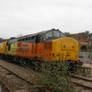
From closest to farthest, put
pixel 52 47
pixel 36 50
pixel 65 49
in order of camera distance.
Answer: pixel 52 47
pixel 65 49
pixel 36 50

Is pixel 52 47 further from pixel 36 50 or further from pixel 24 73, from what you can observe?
pixel 24 73

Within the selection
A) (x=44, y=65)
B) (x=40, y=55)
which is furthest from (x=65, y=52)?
(x=44, y=65)

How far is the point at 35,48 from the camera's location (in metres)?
9.26

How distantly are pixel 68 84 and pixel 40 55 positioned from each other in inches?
186

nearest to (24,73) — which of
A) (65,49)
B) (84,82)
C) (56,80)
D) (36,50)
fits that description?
(36,50)

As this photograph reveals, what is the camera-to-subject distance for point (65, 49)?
25.8ft

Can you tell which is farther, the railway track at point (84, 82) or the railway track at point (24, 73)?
the railway track at point (84, 82)

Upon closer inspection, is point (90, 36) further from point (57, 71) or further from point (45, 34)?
point (57, 71)

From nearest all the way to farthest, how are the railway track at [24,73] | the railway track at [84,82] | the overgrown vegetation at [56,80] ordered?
the overgrown vegetation at [56,80]
the railway track at [24,73]
the railway track at [84,82]

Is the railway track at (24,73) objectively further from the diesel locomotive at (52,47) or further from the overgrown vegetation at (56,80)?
the diesel locomotive at (52,47)

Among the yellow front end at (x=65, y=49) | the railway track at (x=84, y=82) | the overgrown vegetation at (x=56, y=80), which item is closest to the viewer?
the overgrown vegetation at (x=56, y=80)

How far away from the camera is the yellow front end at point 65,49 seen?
750 cm

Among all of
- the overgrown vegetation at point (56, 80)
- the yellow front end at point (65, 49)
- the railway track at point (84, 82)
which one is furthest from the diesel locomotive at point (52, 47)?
the overgrown vegetation at point (56, 80)

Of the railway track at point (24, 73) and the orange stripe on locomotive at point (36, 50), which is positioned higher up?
the orange stripe on locomotive at point (36, 50)
